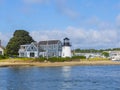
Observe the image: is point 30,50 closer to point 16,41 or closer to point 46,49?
point 46,49

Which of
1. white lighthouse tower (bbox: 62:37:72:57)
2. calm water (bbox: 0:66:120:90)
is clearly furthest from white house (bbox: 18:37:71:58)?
calm water (bbox: 0:66:120:90)

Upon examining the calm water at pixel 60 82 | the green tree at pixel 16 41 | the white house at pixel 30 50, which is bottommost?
the calm water at pixel 60 82

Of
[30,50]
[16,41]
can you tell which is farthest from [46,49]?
[16,41]

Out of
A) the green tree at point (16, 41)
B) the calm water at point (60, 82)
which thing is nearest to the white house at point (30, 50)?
the green tree at point (16, 41)

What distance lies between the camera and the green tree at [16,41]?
132125mm

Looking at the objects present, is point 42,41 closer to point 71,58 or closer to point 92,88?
point 71,58

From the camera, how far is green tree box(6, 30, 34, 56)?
13212 cm

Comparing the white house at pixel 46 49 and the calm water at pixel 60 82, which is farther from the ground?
the white house at pixel 46 49

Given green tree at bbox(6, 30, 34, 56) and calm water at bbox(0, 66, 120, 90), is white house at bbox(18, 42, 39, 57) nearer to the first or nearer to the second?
green tree at bbox(6, 30, 34, 56)

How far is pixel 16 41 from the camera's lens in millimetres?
133625

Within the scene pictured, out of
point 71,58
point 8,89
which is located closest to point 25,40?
point 71,58

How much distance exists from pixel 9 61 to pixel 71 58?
21165 mm

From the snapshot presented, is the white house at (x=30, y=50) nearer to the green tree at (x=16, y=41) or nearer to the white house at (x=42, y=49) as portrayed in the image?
the white house at (x=42, y=49)

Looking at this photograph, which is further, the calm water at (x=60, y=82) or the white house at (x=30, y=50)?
the white house at (x=30, y=50)
